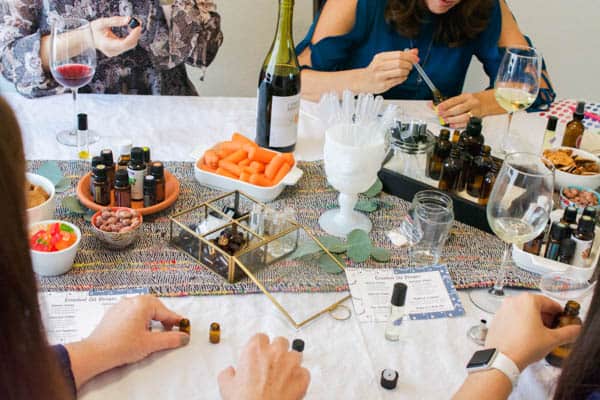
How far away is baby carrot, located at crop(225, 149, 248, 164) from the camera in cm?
144

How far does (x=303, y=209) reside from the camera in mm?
1387

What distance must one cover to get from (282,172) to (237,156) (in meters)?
0.11

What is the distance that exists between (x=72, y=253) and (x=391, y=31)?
126 cm

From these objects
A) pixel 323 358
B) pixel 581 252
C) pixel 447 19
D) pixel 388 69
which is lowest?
pixel 323 358

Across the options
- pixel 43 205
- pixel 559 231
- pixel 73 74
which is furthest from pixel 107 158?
pixel 559 231

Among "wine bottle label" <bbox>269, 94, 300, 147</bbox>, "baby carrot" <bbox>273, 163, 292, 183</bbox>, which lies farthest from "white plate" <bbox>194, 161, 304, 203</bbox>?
"wine bottle label" <bbox>269, 94, 300, 147</bbox>

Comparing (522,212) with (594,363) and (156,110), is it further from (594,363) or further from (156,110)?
(156,110)

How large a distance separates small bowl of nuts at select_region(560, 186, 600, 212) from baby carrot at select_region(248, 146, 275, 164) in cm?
65

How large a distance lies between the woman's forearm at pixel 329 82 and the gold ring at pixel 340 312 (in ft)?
2.76

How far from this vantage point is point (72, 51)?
1443 mm

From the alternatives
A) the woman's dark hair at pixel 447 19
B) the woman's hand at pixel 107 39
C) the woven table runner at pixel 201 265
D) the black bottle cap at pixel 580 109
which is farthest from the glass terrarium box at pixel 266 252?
the woman's dark hair at pixel 447 19

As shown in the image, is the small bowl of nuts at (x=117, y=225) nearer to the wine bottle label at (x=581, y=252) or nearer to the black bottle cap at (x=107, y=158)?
the black bottle cap at (x=107, y=158)

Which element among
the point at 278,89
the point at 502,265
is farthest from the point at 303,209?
the point at 502,265

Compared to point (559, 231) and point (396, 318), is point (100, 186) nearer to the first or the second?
point (396, 318)
